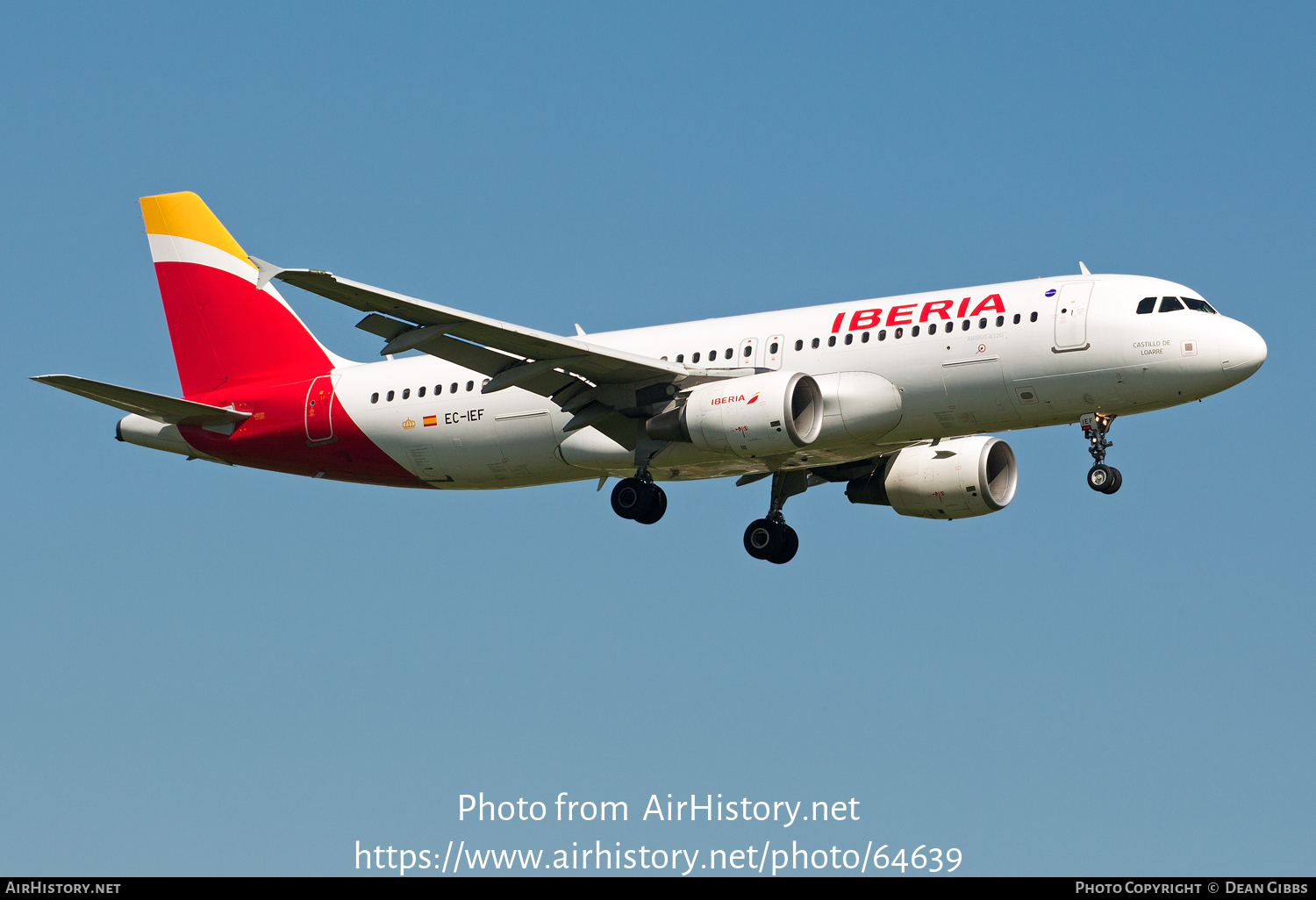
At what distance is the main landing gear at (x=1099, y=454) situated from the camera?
34844 mm

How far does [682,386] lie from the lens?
37.1 metres

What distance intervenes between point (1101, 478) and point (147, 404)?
22381 millimetres

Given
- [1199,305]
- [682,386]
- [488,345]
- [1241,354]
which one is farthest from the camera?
[682,386]

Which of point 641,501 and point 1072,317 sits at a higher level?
point 1072,317

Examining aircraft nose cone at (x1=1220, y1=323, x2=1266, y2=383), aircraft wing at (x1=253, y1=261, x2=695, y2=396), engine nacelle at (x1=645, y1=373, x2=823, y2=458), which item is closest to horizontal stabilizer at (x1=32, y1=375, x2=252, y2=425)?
aircraft wing at (x1=253, y1=261, x2=695, y2=396)

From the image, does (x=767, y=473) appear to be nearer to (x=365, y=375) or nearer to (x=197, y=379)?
(x=365, y=375)

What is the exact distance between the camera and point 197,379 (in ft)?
144

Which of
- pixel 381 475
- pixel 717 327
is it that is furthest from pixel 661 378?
pixel 381 475

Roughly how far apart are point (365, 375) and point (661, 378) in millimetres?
8679

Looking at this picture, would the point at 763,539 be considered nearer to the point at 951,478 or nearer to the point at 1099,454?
the point at 951,478

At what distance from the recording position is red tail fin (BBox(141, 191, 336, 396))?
4331 cm

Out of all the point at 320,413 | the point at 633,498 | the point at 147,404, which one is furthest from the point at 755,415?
the point at 147,404

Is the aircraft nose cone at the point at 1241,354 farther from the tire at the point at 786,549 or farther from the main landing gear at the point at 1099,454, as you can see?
the tire at the point at 786,549

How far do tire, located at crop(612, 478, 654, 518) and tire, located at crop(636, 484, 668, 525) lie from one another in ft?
0.20
